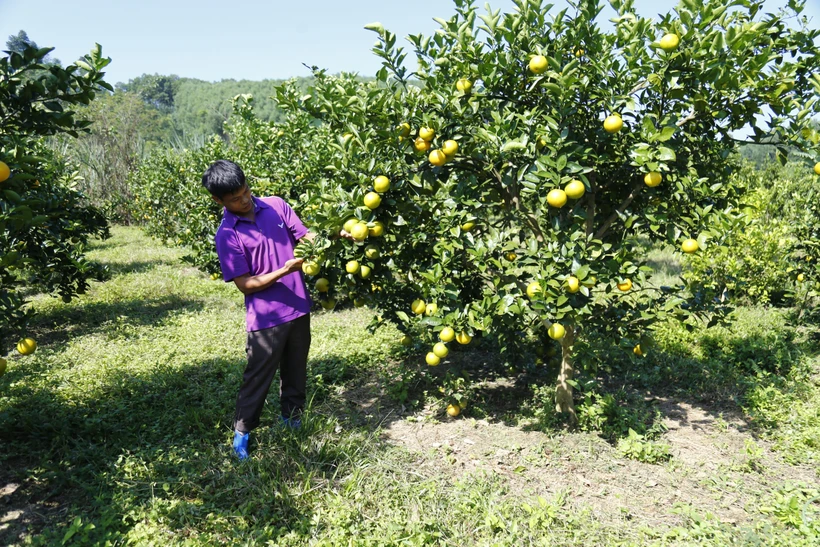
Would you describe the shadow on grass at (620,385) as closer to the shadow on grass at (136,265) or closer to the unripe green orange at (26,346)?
the unripe green orange at (26,346)

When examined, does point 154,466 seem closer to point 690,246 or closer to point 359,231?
→ point 359,231

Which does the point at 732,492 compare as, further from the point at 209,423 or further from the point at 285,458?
the point at 209,423

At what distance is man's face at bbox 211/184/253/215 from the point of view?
2.49m

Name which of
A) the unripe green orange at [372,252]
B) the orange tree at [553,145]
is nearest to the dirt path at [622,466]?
the orange tree at [553,145]

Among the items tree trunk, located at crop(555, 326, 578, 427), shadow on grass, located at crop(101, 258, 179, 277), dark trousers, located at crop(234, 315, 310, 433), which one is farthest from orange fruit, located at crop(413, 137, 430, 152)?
shadow on grass, located at crop(101, 258, 179, 277)

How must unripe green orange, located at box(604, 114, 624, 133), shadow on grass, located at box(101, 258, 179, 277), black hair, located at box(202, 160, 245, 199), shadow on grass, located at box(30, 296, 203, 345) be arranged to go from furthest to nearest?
shadow on grass, located at box(101, 258, 179, 277)
shadow on grass, located at box(30, 296, 203, 345)
black hair, located at box(202, 160, 245, 199)
unripe green orange, located at box(604, 114, 624, 133)

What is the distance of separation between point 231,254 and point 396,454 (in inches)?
52.9

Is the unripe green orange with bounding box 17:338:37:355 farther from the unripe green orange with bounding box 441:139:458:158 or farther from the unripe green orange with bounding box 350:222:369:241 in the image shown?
the unripe green orange with bounding box 441:139:458:158

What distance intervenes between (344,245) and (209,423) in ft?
4.79

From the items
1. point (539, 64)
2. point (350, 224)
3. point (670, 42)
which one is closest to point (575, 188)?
point (539, 64)

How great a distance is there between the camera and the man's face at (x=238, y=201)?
8.18ft

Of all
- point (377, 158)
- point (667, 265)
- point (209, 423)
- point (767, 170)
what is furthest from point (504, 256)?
point (767, 170)

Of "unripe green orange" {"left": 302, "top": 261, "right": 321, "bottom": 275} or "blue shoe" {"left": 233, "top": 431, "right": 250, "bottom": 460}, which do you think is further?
"blue shoe" {"left": 233, "top": 431, "right": 250, "bottom": 460}

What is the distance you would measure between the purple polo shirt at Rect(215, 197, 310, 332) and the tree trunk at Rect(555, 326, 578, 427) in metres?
1.48
